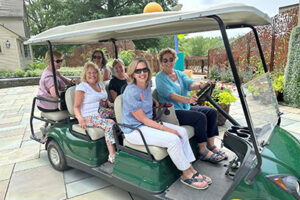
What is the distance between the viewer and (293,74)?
5.56m

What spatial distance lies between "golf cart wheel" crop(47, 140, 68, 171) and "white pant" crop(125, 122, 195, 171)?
129cm

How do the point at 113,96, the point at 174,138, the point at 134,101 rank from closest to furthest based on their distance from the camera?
1. the point at 174,138
2. the point at 134,101
3. the point at 113,96

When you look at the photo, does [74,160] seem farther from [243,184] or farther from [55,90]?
[243,184]

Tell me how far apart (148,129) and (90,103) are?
1005 mm

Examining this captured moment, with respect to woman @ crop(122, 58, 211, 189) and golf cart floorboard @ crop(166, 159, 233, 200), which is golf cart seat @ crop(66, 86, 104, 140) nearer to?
woman @ crop(122, 58, 211, 189)

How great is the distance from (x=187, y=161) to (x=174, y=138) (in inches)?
10.5

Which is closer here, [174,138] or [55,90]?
[174,138]

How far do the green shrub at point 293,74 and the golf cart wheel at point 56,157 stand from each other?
551 cm

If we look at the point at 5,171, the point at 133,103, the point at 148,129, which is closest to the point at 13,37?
the point at 5,171

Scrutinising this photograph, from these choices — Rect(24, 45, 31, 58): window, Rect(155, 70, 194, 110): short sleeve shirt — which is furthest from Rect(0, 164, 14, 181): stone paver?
Rect(24, 45, 31, 58): window

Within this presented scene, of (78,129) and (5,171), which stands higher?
(78,129)

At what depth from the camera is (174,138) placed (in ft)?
6.66

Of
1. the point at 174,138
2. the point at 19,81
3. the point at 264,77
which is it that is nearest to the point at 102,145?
the point at 174,138

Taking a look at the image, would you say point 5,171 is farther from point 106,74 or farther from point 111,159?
point 106,74
